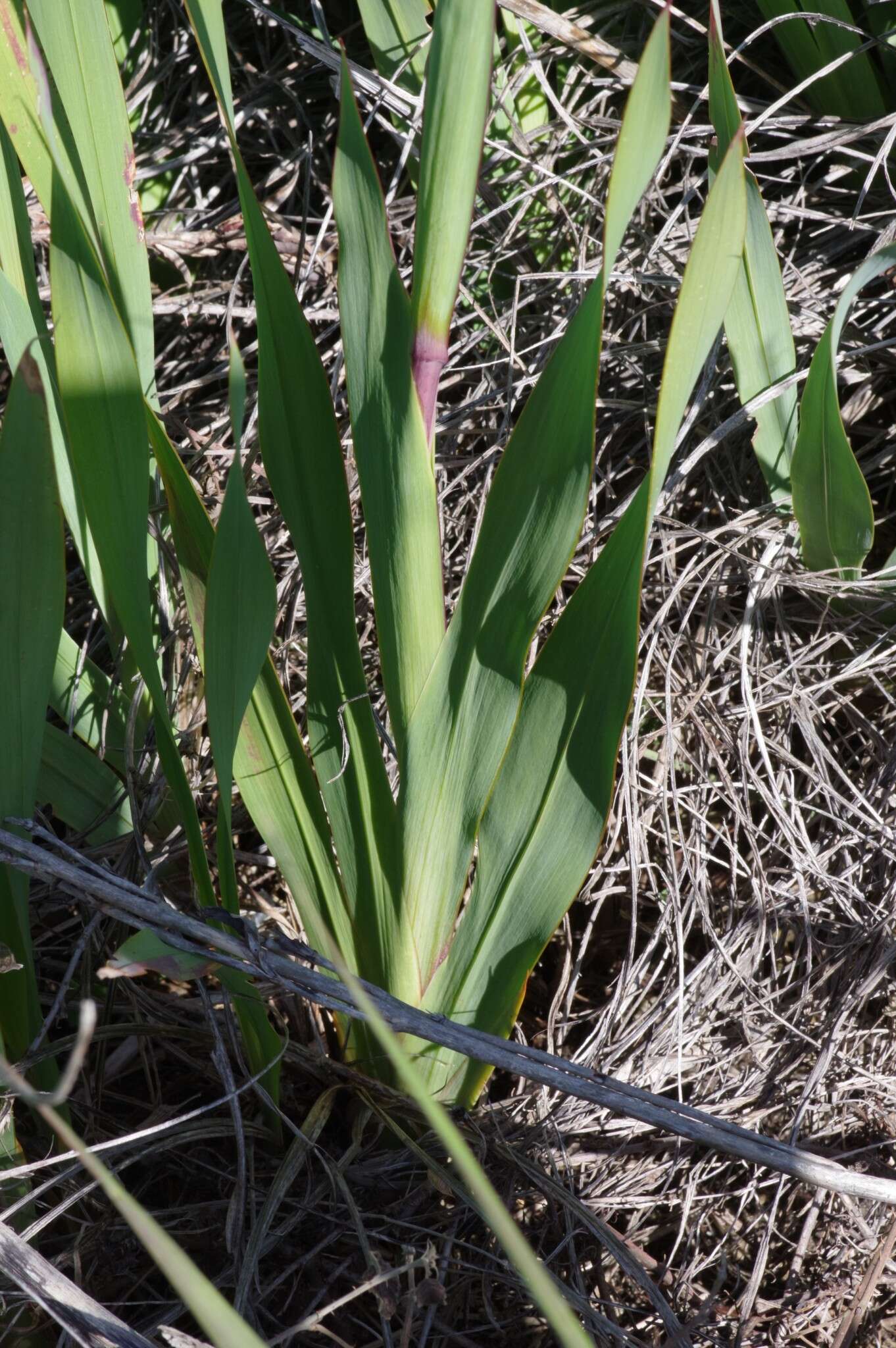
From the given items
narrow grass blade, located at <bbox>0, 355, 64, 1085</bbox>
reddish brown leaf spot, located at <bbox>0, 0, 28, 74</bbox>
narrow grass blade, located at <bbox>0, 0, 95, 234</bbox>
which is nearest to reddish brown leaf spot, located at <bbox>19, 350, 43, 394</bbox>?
Answer: narrow grass blade, located at <bbox>0, 355, 64, 1085</bbox>

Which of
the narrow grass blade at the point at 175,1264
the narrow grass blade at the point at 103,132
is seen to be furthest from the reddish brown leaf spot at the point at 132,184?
the narrow grass blade at the point at 175,1264

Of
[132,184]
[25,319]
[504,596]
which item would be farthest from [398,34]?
[504,596]

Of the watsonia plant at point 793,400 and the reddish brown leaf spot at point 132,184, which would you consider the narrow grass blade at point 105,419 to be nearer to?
the reddish brown leaf spot at point 132,184

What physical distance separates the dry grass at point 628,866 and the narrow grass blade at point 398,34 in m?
0.08

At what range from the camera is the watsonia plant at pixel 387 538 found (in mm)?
519

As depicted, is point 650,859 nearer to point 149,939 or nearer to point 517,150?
point 149,939

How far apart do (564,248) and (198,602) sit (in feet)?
2.03

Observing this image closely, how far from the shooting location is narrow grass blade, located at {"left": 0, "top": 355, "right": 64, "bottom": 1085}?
0.54 meters

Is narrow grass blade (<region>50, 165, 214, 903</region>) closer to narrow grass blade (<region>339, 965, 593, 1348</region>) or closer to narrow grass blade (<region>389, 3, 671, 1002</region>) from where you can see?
narrow grass blade (<region>389, 3, 671, 1002</region>)

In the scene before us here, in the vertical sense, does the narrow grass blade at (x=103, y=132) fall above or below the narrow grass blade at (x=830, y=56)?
below

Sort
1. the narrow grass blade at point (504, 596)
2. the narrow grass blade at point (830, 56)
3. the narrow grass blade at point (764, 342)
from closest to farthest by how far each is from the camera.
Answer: the narrow grass blade at point (504, 596), the narrow grass blade at point (764, 342), the narrow grass blade at point (830, 56)

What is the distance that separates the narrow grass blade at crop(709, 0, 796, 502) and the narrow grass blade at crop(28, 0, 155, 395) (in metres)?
0.40

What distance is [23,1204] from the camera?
58 centimetres

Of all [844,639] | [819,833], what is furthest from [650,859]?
[844,639]
